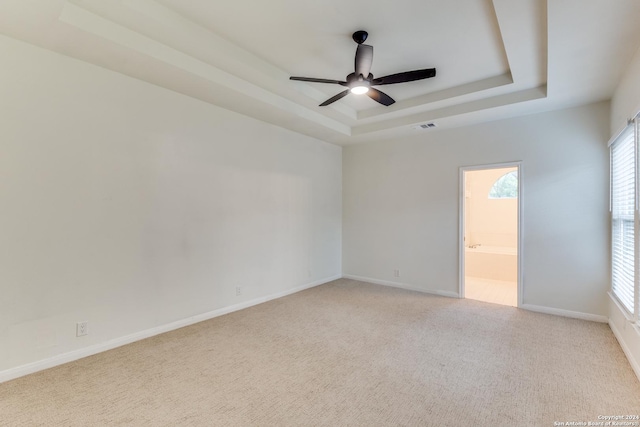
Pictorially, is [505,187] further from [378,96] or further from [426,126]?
[378,96]

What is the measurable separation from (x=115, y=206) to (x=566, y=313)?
5.37 meters

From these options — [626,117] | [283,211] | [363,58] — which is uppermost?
[363,58]

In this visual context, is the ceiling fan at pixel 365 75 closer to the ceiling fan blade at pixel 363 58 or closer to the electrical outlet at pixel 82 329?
the ceiling fan blade at pixel 363 58

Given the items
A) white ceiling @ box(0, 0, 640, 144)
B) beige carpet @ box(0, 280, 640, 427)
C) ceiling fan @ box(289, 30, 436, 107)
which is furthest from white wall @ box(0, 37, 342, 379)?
ceiling fan @ box(289, 30, 436, 107)

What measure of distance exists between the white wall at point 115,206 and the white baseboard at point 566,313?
3.62 metres

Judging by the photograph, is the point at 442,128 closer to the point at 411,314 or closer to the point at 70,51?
the point at 411,314

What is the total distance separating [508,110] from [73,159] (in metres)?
4.89

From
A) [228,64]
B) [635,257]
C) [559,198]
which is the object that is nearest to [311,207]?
[228,64]

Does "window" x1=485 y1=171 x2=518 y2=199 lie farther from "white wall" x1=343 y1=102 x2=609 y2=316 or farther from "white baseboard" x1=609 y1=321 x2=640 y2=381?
"white baseboard" x1=609 y1=321 x2=640 y2=381

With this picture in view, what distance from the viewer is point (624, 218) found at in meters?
2.99

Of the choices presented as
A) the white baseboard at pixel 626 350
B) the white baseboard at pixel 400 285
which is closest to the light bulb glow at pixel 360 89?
the white baseboard at pixel 626 350

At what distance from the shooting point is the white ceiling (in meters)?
2.18

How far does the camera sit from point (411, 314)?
12.6 feet

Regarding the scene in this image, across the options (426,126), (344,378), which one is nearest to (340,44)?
(426,126)
